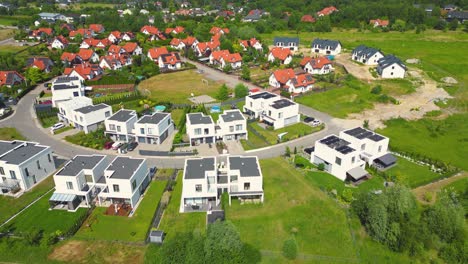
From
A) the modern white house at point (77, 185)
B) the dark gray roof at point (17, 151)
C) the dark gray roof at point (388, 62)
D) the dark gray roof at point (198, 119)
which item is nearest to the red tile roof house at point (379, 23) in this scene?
the dark gray roof at point (388, 62)

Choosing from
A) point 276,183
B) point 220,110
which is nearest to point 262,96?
point 220,110

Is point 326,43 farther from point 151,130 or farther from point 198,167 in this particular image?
point 198,167

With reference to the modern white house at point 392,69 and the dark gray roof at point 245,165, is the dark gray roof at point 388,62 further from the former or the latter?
the dark gray roof at point 245,165

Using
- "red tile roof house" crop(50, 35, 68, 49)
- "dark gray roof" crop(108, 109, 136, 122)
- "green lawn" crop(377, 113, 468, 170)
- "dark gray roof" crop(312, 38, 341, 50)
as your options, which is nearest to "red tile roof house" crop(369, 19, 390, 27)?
"dark gray roof" crop(312, 38, 341, 50)

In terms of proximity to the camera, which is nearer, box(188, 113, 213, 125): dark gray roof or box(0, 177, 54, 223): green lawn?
box(0, 177, 54, 223): green lawn

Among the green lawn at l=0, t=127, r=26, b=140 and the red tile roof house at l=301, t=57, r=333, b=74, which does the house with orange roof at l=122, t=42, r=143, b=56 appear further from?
the red tile roof house at l=301, t=57, r=333, b=74
